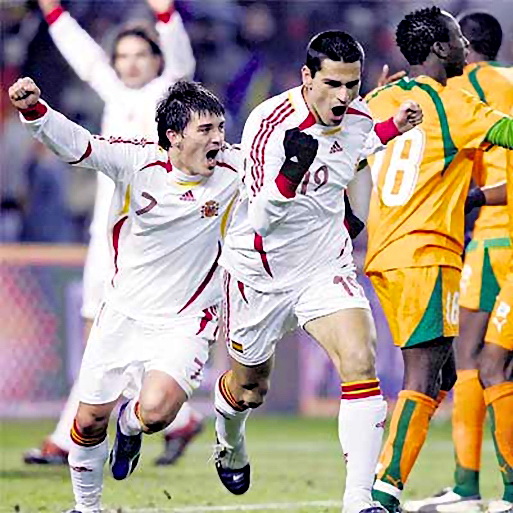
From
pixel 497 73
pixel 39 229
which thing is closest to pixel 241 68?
pixel 39 229

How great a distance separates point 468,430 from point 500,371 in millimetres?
574

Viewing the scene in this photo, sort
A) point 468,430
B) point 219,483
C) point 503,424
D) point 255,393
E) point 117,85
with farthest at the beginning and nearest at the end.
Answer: point 117,85 → point 219,483 → point 468,430 → point 503,424 → point 255,393

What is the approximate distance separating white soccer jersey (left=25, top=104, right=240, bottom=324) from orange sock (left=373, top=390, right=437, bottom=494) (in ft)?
3.16

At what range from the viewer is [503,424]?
7.54m

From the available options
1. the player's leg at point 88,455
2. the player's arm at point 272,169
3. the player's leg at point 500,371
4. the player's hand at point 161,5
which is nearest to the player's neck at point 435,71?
the player's arm at point 272,169

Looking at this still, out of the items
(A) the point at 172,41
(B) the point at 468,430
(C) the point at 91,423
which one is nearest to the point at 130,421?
(C) the point at 91,423

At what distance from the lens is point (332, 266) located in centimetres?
677

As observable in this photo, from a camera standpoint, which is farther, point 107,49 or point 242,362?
point 107,49

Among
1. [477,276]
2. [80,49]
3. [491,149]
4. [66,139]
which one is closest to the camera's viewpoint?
[66,139]

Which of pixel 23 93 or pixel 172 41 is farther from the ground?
pixel 23 93

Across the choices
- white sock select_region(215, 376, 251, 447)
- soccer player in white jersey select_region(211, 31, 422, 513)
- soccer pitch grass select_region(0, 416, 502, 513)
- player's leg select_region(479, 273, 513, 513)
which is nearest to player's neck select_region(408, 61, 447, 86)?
soccer player in white jersey select_region(211, 31, 422, 513)

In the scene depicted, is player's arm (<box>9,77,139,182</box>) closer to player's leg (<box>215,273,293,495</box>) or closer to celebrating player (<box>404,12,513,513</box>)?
player's leg (<box>215,273,293,495</box>)

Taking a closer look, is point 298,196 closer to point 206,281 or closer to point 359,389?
point 206,281

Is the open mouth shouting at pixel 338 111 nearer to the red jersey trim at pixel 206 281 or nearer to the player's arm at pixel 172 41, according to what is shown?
the red jersey trim at pixel 206 281
